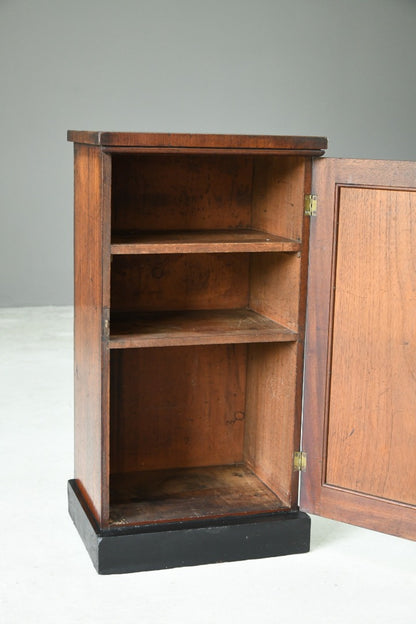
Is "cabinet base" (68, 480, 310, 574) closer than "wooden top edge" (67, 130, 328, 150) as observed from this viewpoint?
No

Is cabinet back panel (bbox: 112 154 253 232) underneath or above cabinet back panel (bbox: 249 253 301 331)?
above

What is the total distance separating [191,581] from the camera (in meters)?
2.80

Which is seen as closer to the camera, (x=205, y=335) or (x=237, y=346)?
(x=205, y=335)

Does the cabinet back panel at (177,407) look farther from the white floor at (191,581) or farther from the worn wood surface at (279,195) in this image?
the worn wood surface at (279,195)

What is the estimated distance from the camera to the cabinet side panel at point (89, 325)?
9.10ft

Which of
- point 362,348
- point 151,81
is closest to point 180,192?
point 362,348

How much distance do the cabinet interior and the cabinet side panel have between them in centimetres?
10

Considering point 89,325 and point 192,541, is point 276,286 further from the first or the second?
point 192,541

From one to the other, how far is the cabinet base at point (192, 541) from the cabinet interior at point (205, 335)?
0.06 meters

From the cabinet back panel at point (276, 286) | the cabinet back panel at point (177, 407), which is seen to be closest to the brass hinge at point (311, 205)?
the cabinet back panel at point (276, 286)

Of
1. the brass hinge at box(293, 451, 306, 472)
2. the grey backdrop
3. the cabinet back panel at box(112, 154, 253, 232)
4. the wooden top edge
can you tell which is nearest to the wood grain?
the brass hinge at box(293, 451, 306, 472)

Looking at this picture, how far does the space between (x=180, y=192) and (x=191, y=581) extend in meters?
1.44

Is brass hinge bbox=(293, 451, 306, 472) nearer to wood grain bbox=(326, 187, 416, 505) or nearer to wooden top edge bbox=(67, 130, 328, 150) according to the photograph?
wood grain bbox=(326, 187, 416, 505)

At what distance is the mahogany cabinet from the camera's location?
9.02 feet
